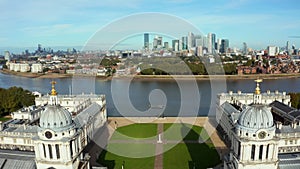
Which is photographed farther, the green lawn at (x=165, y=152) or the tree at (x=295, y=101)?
the tree at (x=295, y=101)

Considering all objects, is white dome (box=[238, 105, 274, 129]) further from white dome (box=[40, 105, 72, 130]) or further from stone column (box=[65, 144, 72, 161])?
white dome (box=[40, 105, 72, 130])

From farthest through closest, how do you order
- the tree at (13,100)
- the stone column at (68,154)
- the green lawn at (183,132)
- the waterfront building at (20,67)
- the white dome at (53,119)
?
the waterfront building at (20,67), the tree at (13,100), the green lawn at (183,132), the stone column at (68,154), the white dome at (53,119)

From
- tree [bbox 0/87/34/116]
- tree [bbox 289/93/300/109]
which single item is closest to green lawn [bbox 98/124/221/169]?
tree [bbox 289/93/300/109]

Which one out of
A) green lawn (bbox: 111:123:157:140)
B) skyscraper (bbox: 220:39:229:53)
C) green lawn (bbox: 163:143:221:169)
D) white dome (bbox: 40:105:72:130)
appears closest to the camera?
white dome (bbox: 40:105:72:130)

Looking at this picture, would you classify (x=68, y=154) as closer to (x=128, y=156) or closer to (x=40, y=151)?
(x=40, y=151)

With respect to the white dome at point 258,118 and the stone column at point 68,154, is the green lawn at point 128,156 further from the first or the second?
the white dome at point 258,118

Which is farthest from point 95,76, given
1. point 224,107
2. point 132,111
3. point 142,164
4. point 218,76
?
point 142,164

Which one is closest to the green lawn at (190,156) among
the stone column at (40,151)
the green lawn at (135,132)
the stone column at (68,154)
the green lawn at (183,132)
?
the green lawn at (183,132)
